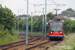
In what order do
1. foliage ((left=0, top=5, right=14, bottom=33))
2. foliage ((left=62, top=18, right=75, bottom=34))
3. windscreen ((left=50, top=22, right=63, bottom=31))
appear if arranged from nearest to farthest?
windscreen ((left=50, top=22, right=63, bottom=31)) → foliage ((left=0, top=5, right=14, bottom=33)) → foliage ((left=62, top=18, right=75, bottom=34))

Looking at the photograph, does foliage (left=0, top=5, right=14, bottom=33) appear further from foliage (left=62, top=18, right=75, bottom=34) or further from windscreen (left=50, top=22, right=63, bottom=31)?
foliage (left=62, top=18, right=75, bottom=34)

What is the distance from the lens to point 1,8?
2805 centimetres

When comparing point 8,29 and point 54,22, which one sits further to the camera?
point 8,29

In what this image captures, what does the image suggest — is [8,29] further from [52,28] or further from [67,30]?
[67,30]

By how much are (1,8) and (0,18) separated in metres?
1.66

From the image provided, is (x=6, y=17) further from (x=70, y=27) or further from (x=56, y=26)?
(x=70, y=27)

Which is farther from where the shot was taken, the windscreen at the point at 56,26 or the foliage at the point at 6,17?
the foliage at the point at 6,17

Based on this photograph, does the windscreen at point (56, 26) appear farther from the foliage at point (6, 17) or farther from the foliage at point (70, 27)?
the foliage at point (70, 27)

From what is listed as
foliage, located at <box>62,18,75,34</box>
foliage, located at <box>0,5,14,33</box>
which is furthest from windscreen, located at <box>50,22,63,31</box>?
foliage, located at <box>62,18,75,34</box>

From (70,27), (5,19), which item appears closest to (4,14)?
(5,19)

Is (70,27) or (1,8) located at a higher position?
A: (1,8)

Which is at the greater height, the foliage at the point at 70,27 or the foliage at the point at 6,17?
the foliage at the point at 6,17

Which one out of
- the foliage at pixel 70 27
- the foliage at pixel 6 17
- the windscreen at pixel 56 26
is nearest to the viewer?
the windscreen at pixel 56 26

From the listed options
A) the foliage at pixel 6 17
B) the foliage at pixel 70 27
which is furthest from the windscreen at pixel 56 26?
the foliage at pixel 70 27
